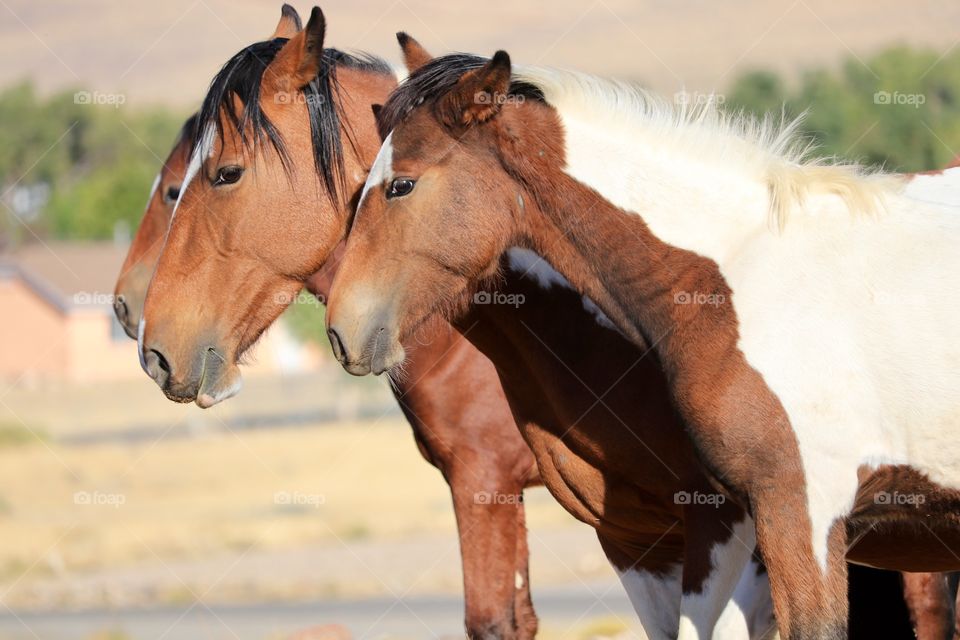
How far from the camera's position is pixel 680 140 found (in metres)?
4.21

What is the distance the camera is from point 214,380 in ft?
16.1

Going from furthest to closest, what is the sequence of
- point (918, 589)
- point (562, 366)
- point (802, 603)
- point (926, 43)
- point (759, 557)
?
point (926, 43) < point (918, 589) < point (562, 366) < point (759, 557) < point (802, 603)

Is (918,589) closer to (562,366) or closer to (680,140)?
(562,366)

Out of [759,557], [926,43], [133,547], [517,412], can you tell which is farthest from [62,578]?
[926,43]

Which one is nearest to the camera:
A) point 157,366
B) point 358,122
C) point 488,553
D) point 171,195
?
point 157,366

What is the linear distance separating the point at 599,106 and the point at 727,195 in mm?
578
